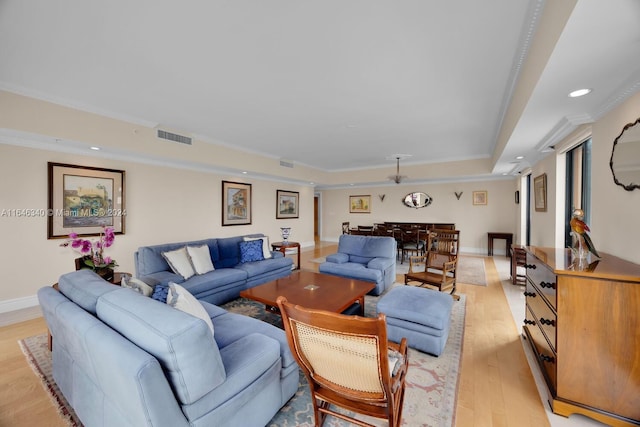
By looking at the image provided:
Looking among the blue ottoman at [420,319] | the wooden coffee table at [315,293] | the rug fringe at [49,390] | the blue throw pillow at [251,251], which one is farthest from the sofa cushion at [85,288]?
the blue throw pillow at [251,251]

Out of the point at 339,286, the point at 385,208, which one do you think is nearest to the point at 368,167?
the point at 385,208

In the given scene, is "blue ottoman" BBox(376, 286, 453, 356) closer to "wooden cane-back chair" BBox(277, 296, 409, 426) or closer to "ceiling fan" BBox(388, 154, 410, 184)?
"wooden cane-back chair" BBox(277, 296, 409, 426)

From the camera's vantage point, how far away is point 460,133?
177 inches

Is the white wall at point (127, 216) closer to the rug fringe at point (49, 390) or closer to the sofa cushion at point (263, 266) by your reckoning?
the rug fringe at point (49, 390)

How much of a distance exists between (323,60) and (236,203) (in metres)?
4.63

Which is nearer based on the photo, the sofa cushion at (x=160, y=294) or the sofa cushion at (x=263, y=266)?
the sofa cushion at (x=160, y=294)

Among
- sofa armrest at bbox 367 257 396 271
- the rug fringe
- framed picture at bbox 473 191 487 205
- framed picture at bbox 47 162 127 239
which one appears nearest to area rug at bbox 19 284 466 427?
the rug fringe

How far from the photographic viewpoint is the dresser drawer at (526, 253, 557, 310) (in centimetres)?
176

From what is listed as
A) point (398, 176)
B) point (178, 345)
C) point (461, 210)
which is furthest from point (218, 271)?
point (461, 210)

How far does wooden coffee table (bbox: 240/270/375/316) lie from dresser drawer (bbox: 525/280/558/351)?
156 cm

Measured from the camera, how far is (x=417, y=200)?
849 cm

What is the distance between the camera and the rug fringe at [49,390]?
166 cm

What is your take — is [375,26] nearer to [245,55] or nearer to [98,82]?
[245,55]

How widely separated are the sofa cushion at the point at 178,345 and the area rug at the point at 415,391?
2.47ft
